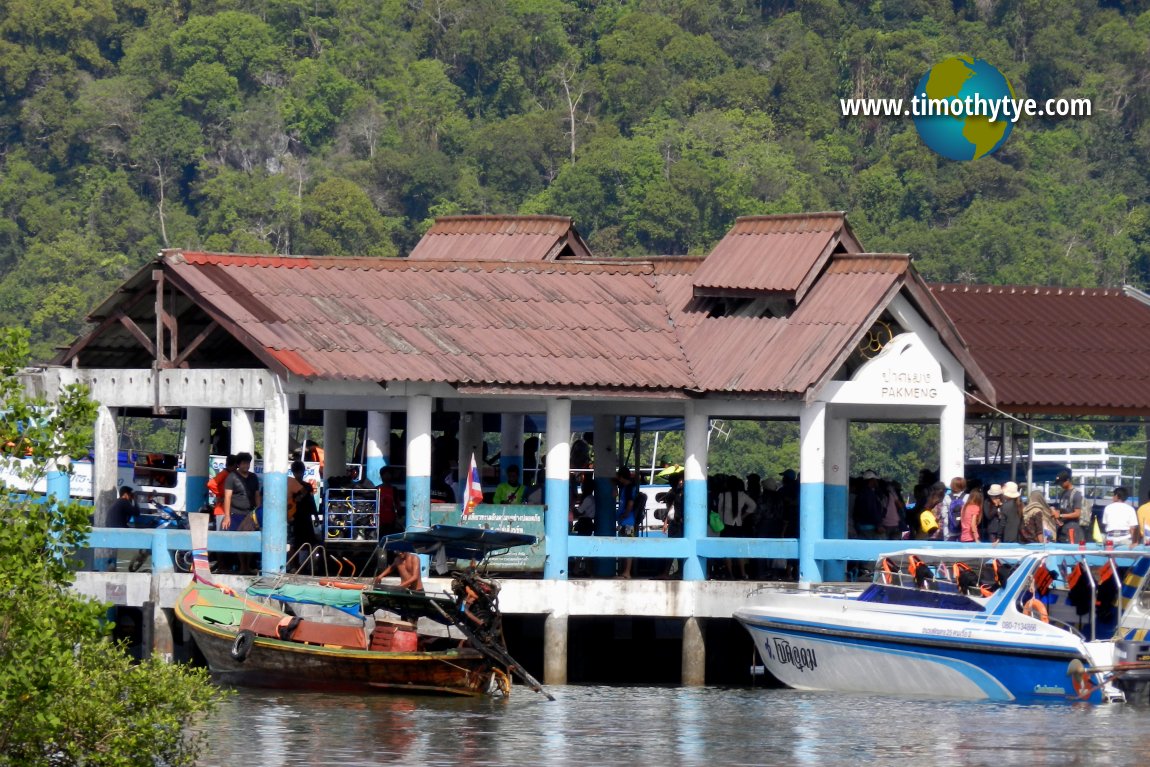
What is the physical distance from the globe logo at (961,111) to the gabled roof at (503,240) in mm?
65416

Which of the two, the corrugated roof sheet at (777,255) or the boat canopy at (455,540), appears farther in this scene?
the corrugated roof sheet at (777,255)

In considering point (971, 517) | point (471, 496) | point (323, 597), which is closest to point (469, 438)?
point (471, 496)

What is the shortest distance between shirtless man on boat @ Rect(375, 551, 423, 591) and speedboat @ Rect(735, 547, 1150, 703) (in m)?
4.30

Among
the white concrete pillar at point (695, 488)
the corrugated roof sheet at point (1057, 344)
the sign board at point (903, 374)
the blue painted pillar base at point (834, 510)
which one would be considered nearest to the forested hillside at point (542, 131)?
the corrugated roof sheet at point (1057, 344)

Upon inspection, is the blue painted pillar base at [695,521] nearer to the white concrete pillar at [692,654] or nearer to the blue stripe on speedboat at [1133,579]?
the white concrete pillar at [692,654]

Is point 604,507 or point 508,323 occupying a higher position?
point 508,323

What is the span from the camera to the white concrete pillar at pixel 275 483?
3067cm

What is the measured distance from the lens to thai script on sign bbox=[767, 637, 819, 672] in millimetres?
30688

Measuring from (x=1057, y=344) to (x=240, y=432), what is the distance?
11.8 metres

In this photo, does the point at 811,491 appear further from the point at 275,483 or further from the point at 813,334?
the point at 275,483

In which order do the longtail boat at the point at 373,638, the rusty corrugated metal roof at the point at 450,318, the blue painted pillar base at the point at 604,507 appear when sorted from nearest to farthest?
the longtail boat at the point at 373,638, the rusty corrugated metal roof at the point at 450,318, the blue painted pillar base at the point at 604,507

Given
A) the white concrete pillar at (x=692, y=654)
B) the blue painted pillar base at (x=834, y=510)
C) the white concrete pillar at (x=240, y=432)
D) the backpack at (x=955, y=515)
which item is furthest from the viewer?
the blue painted pillar base at (x=834, y=510)

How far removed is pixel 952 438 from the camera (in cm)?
3284

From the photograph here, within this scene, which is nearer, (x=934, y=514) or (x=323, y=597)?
(x=323, y=597)
